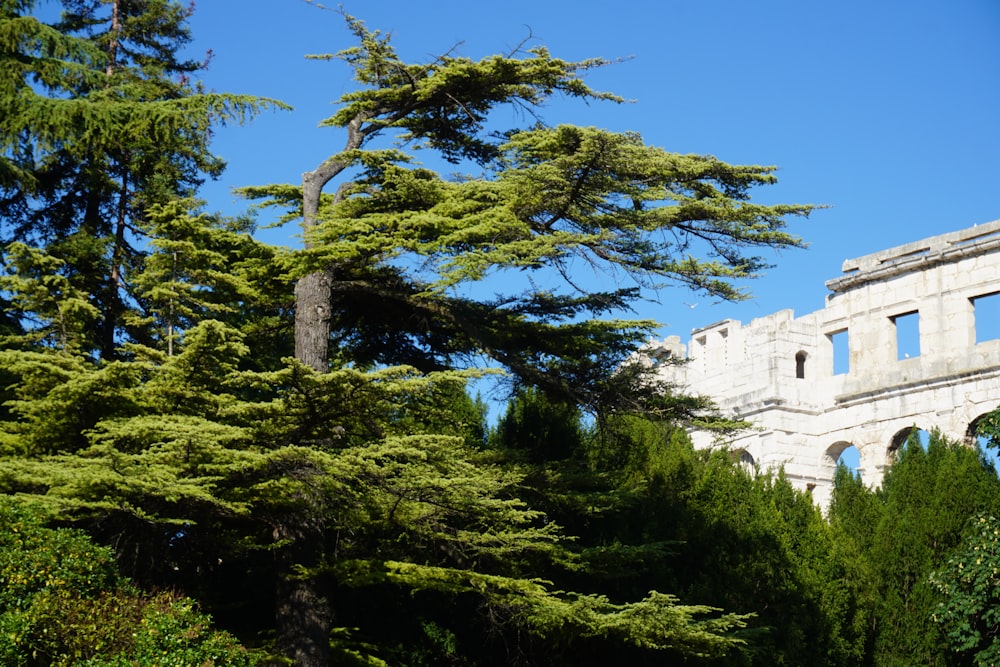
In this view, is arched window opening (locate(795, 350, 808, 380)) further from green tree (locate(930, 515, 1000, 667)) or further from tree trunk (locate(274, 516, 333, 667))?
tree trunk (locate(274, 516, 333, 667))

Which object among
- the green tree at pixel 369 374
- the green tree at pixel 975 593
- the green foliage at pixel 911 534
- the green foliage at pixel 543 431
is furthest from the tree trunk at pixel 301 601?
the green foliage at pixel 911 534

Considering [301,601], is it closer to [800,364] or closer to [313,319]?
[313,319]

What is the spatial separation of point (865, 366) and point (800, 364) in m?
1.76

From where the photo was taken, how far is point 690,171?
13.2m

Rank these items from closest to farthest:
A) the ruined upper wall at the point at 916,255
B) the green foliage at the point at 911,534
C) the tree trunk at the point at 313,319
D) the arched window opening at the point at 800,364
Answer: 1. the tree trunk at the point at 313,319
2. the green foliage at the point at 911,534
3. the ruined upper wall at the point at 916,255
4. the arched window opening at the point at 800,364

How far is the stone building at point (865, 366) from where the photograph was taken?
2427cm

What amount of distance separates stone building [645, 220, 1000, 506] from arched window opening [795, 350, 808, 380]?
0.9 inches

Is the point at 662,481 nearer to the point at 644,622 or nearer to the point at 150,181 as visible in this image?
the point at 644,622

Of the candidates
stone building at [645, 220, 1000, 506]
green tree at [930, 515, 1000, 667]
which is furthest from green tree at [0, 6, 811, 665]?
stone building at [645, 220, 1000, 506]

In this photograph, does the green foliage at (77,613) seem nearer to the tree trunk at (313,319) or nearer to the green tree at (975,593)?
the tree trunk at (313,319)

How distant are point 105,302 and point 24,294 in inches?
118

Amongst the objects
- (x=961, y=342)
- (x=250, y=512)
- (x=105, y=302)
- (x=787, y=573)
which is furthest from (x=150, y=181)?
(x=961, y=342)

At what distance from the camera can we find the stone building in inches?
955

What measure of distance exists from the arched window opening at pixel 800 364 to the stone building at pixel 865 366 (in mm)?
22
